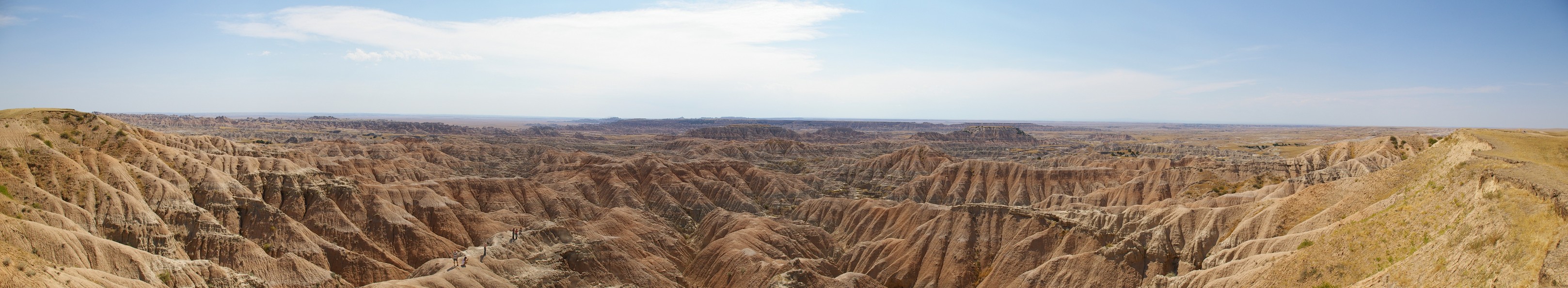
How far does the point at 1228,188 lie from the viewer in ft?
242

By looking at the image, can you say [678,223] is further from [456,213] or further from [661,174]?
[456,213]

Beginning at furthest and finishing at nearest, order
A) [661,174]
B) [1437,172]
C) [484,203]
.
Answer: [661,174] < [484,203] < [1437,172]

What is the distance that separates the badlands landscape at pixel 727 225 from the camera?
29.7 metres

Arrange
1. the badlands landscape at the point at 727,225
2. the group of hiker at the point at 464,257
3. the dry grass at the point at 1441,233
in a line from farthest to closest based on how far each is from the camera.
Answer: the group of hiker at the point at 464,257
the badlands landscape at the point at 727,225
the dry grass at the point at 1441,233

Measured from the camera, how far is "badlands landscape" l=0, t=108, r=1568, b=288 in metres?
29.7

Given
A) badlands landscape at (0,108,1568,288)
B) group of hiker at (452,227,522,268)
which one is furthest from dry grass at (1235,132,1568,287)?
group of hiker at (452,227,522,268)

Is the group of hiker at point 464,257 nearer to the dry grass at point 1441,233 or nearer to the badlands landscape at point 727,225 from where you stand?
the badlands landscape at point 727,225

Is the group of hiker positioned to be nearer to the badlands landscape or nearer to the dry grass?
the badlands landscape

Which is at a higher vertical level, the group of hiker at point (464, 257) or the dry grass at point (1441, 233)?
the dry grass at point (1441, 233)

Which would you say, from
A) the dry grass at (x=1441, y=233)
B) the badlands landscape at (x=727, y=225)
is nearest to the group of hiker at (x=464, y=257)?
the badlands landscape at (x=727, y=225)

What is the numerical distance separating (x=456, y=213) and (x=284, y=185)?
12.4 metres

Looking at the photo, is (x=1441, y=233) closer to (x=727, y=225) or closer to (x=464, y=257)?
(x=727, y=225)

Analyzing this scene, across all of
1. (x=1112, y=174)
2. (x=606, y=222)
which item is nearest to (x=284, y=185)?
(x=606, y=222)

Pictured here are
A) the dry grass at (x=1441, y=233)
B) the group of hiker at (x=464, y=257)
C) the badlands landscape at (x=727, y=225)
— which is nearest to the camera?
the dry grass at (x=1441, y=233)
